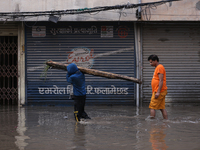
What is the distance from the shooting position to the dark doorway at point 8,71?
1012 cm

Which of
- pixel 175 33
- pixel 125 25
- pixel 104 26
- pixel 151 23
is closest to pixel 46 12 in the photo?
pixel 104 26

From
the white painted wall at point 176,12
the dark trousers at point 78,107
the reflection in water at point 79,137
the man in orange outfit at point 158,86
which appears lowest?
the reflection in water at point 79,137

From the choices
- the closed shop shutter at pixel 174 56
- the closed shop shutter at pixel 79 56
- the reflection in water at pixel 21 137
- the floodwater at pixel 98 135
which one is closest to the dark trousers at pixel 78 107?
the floodwater at pixel 98 135

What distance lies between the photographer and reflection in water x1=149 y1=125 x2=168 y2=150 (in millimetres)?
4172

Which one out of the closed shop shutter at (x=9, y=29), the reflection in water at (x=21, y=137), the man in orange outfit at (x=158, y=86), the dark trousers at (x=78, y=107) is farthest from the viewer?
the closed shop shutter at (x=9, y=29)

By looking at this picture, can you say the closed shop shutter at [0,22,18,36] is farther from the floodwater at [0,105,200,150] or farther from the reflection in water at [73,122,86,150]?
the reflection in water at [73,122,86,150]

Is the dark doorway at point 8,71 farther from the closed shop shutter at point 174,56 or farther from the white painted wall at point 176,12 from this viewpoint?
the white painted wall at point 176,12

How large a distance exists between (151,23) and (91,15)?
206 centimetres

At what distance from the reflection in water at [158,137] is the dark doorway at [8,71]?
605 centimetres

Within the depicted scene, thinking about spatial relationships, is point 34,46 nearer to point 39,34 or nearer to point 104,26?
point 39,34

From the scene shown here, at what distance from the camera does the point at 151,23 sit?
32.2 feet

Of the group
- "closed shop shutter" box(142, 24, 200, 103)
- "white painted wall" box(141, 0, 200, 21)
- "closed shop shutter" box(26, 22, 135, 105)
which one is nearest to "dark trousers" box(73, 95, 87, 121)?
"closed shop shutter" box(26, 22, 135, 105)

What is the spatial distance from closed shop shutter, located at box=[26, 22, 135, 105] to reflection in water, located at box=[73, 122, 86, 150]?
12.9 ft

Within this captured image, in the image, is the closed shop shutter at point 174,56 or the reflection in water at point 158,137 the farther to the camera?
the closed shop shutter at point 174,56
